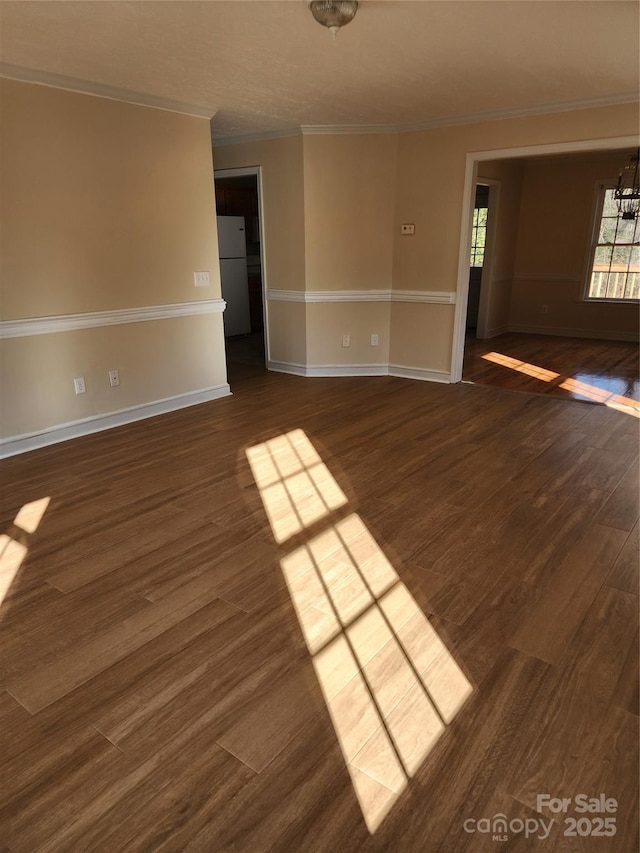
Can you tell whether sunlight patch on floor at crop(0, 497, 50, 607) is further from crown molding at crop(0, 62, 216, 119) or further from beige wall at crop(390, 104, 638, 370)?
beige wall at crop(390, 104, 638, 370)

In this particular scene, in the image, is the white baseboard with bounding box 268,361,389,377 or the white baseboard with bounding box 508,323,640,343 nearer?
the white baseboard with bounding box 268,361,389,377

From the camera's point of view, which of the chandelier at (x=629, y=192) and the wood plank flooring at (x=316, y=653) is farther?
the chandelier at (x=629, y=192)

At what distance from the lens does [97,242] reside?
13.4 ft

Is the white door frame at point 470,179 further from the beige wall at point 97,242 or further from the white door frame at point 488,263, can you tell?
the white door frame at point 488,263

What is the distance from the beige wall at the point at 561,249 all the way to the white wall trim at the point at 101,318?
5.47 m

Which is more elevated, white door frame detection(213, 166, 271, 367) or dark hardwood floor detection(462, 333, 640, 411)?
white door frame detection(213, 166, 271, 367)

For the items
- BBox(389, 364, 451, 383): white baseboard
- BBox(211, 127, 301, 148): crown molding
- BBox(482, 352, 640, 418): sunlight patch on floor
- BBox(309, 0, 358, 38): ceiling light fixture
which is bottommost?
BBox(482, 352, 640, 418): sunlight patch on floor

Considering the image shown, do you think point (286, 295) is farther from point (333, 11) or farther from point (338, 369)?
point (333, 11)

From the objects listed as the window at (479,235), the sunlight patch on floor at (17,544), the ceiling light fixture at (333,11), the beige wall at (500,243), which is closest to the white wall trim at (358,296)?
the beige wall at (500,243)

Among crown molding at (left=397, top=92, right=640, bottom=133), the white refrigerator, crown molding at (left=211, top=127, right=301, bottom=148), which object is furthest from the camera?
the white refrigerator

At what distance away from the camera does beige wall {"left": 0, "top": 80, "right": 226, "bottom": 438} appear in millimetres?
3654

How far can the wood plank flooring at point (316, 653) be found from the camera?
145 centimetres

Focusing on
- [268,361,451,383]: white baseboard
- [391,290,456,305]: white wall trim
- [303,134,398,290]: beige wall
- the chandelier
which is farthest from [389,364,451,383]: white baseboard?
the chandelier

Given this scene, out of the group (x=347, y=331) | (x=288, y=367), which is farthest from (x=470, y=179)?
(x=288, y=367)
